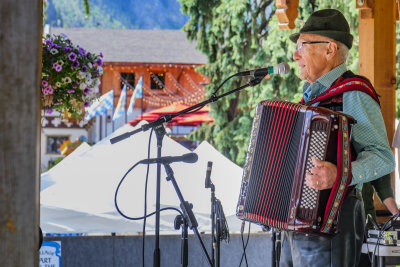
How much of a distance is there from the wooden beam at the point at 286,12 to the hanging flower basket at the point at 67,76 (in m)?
1.74

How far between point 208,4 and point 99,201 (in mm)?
12178

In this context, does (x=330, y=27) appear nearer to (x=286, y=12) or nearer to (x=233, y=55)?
(x=286, y=12)

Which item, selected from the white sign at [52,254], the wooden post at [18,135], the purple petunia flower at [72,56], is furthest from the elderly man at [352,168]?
the white sign at [52,254]

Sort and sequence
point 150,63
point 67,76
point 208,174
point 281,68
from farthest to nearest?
Answer: point 150,63 → point 67,76 → point 208,174 → point 281,68

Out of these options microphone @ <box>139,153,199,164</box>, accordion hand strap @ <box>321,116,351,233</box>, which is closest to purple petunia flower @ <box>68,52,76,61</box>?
microphone @ <box>139,153,199,164</box>

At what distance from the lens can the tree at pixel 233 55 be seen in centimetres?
1705

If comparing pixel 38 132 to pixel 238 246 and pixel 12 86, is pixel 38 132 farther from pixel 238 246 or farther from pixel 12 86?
pixel 238 246

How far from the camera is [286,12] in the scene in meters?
6.00

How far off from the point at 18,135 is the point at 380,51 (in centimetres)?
431

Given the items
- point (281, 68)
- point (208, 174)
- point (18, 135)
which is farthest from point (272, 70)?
point (18, 135)

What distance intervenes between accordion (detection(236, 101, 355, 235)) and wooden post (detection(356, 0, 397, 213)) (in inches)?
103

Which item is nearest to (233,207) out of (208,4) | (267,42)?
(267,42)

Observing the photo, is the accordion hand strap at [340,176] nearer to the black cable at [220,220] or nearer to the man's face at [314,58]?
the man's face at [314,58]

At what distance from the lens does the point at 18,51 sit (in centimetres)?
159
